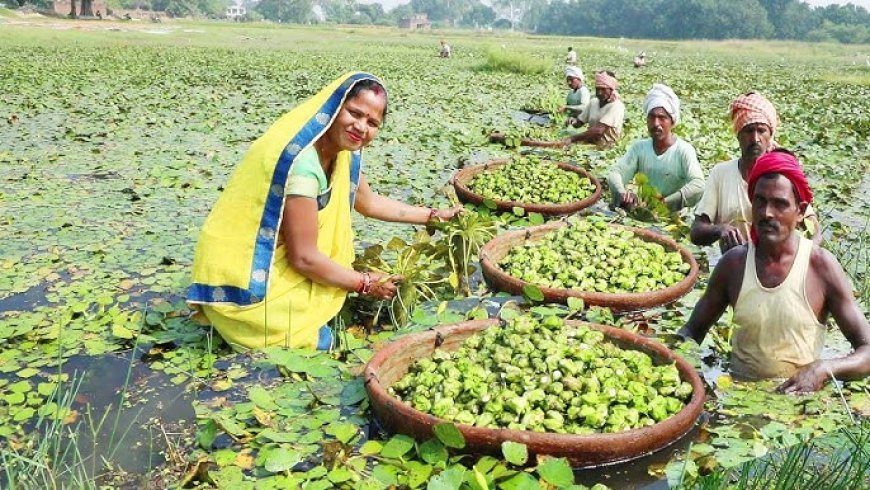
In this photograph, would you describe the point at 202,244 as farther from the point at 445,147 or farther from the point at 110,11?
the point at 110,11

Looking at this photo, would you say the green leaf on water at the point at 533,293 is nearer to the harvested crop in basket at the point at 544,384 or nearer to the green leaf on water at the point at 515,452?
the harvested crop in basket at the point at 544,384

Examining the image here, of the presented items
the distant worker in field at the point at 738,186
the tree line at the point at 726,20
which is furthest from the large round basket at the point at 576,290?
the tree line at the point at 726,20

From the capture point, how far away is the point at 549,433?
218cm

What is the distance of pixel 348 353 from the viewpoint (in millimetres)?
3066

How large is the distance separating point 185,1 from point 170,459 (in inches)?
3432

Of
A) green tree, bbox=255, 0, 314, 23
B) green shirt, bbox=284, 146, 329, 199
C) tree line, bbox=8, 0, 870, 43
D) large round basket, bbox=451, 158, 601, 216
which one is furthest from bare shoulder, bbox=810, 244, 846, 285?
green tree, bbox=255, 0, 314, 23

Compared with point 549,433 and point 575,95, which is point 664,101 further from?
point 575,95

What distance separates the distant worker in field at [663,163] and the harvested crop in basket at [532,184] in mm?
296

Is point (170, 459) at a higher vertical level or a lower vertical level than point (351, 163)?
lower

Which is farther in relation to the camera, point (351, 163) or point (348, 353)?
point (351, 163)

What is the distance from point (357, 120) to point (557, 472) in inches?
64.8

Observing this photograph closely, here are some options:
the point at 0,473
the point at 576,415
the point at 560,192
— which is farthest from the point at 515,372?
the point at 560,192

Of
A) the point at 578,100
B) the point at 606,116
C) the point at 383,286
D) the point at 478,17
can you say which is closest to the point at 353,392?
the point at 383,286

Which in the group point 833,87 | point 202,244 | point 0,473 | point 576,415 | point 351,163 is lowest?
point 0,473
